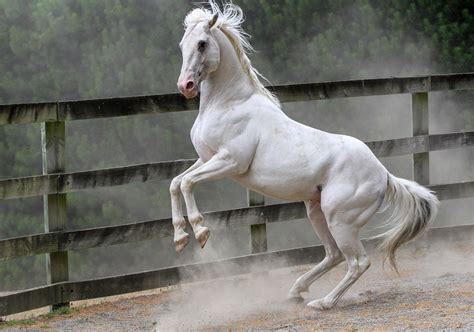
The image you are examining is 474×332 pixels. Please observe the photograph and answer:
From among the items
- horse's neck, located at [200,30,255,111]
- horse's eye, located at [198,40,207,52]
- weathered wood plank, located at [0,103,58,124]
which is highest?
horse's eye, located at [198,40,207,52]

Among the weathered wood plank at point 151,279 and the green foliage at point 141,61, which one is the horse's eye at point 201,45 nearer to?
the weathered wood plank at point 151,279

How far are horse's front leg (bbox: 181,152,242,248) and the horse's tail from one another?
1.12 meters

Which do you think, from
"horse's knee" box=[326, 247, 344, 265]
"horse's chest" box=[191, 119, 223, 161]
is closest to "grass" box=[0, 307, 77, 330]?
"horse's chest" box=[191, 119, 223, 161]

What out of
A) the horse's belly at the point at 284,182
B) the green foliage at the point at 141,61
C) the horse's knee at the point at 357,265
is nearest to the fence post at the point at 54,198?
the horse's belly at the point at 284,182

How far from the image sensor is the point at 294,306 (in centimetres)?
627

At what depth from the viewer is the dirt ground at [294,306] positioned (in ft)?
18.1

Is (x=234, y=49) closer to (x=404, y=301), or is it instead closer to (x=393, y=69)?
(x=404, y=301)

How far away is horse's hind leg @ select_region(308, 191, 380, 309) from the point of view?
6012mm

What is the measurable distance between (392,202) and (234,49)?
1495 millimetres

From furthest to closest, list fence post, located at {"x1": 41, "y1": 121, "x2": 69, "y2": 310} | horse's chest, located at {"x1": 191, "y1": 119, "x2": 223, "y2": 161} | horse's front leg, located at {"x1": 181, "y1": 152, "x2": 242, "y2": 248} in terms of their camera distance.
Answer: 1. fence post, located at {"x1": 41, "y1": 121, "x2": 69, "y2": 310}
2. horse's chest, located at {"x1": 191, "y1": 119, "x2": 223, "y2": 161}
3. horse's front leg, located at {"x1": 181, "y1": 152, "x2": 242, "y2": 248}

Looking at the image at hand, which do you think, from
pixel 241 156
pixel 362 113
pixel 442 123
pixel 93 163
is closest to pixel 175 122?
pixel 93 163

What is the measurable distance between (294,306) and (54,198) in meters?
1.84

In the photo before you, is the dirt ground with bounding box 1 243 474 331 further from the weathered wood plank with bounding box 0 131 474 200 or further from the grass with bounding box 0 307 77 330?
the weathered wood plank with bounding box 0 131 474 200

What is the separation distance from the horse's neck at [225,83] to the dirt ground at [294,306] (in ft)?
4.69
